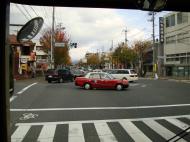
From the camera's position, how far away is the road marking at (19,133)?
34.7 feet

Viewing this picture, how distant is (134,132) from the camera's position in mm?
11703

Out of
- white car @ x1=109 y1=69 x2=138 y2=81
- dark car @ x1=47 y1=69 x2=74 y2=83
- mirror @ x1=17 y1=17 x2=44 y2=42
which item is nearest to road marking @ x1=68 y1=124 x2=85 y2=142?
mirror @ x1=17 y1=17 x2=44 y2=42

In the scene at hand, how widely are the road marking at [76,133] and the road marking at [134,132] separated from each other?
1392mm

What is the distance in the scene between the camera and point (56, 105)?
64.6 feet

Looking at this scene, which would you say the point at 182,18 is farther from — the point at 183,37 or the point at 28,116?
the point at 28,116

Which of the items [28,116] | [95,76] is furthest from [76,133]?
[95,76]

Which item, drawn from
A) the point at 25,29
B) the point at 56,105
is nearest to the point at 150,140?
the point at 25,29

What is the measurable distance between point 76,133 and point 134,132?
5.62 feet

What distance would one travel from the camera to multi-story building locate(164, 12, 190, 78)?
2825 inches

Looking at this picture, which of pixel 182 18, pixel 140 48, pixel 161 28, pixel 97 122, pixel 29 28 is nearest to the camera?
pixel 29 28

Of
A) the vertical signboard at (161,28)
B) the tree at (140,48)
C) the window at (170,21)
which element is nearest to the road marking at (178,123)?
the window at (170,21)

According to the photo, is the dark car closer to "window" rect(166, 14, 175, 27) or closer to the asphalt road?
the asphalt road

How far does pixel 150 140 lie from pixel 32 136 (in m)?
3.26

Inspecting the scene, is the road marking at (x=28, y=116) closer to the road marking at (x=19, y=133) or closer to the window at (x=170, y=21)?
the road marking at (x=19, y=133)
